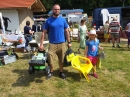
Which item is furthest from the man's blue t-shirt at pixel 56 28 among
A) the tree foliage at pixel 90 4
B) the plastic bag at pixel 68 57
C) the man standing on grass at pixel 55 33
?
the tree foliage at pixel 90 4

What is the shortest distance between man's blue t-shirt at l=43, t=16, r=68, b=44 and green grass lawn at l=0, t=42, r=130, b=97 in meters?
1.17

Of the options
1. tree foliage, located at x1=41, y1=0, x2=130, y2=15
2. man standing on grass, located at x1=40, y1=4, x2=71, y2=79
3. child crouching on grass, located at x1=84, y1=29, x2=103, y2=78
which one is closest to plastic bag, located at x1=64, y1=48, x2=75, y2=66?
man standing on grass, located at x1=40, y1=4, x2=71, y2=79

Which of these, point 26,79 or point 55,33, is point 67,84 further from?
point 55,33

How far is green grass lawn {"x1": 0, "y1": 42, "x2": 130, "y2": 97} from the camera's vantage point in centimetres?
437

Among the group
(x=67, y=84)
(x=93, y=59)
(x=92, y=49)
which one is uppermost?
(x=92, y=49)

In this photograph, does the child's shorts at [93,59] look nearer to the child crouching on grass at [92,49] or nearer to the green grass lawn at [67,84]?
the child crouching on grass at [92,49]

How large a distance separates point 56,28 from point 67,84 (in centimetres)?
148

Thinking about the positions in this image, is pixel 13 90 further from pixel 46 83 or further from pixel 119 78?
pixel 119 78

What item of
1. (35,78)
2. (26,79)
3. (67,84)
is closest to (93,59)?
(67,84)

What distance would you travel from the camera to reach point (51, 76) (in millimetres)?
5328

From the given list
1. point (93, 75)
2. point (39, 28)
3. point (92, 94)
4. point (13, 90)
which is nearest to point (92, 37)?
point (93, 75)

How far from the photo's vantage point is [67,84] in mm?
4859

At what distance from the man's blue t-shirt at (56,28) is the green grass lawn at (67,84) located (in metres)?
1.17

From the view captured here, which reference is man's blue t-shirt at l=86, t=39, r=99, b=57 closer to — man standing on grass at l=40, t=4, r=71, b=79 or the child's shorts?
the child's shorts
